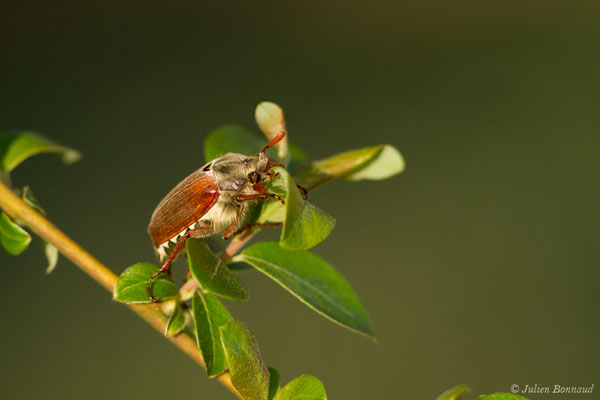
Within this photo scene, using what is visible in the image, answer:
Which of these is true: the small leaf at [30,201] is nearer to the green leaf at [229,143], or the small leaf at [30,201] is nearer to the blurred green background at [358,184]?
the green leaf at [229,143]

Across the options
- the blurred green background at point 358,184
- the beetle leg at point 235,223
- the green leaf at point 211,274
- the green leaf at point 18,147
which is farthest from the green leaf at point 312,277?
the blurred green background at point 358,184

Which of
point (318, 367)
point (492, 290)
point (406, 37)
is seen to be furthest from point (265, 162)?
point (406, 37)

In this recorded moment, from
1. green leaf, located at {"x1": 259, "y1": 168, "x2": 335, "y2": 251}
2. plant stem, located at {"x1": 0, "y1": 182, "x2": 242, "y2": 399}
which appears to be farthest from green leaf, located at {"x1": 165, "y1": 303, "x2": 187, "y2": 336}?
green leaf, located at {"x1": 259, "y1": 168, "x2": 335, "y2": 251}

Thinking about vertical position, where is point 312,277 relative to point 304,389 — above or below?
above

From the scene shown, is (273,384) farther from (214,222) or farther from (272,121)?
(272,121)

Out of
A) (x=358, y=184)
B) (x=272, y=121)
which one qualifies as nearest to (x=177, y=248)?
(x=272, y=121)

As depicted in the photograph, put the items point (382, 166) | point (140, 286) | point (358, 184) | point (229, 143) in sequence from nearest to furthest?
point (140, 286)
point (382, 166)
point (229, 143)
point (358, 184)

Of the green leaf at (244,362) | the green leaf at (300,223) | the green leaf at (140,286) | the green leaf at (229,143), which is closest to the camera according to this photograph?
the green leaf at (300,223)
